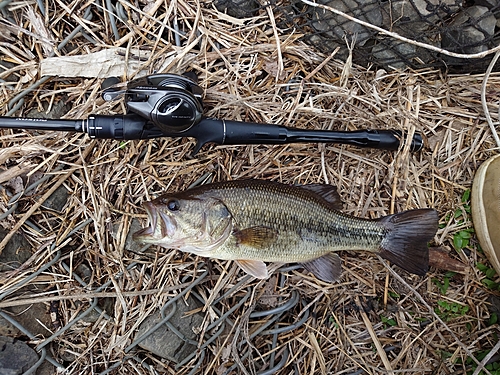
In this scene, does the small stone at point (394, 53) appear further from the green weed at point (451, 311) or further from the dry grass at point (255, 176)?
the green weed at point (451, 311)

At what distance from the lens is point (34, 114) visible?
276 centimetres

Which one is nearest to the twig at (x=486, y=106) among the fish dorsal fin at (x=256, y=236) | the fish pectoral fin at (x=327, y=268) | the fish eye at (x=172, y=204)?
the fish pectoral fin at (x=327, y=268)

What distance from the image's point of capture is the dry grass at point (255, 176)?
277 centimetres

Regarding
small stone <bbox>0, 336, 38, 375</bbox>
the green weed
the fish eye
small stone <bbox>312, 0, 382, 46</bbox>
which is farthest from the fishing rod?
small stone <bbox>0, 336, 38, 375</bbox>

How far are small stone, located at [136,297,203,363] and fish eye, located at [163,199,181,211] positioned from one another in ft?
2.89

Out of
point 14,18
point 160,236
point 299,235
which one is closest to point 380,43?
point 299,235

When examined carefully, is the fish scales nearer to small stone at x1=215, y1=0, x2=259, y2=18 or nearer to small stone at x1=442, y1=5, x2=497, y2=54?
small stone at x1=215, y1=0, x2=259, y2=18

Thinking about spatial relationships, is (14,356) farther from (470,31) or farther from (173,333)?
(470,31)

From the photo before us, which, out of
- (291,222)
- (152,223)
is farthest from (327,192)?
(152,223)

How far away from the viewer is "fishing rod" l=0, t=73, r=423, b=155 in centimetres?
225

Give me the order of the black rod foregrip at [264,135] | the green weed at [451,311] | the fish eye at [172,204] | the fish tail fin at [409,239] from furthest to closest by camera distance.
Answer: the green weed at [451,311] → the fish tail fin at [409,239] → the black rod foregrip at [264,135] → the fish eye at [172,204]

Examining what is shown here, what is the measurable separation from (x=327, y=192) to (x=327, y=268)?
1.65 feet

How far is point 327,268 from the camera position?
8.90ft

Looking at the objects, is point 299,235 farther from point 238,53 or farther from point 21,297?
point 21,297
